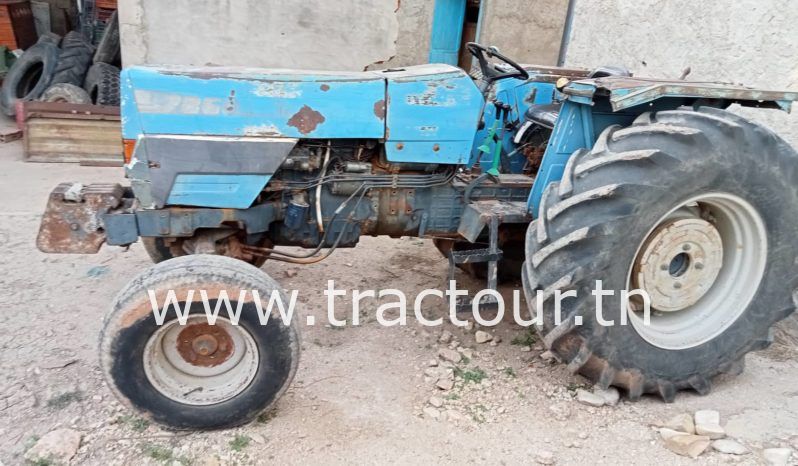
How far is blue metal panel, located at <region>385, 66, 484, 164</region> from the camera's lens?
2850 millimetres

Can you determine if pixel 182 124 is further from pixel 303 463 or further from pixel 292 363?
pixel 303 463

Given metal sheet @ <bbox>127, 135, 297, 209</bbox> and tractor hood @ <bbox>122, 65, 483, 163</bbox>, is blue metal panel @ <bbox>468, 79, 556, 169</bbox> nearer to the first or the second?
tractor hood @ <bbox>122, 65, 483, 163</bbox>

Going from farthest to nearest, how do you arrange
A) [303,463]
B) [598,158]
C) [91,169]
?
1. [91,169]
2. [598,158]
3. [303,463]

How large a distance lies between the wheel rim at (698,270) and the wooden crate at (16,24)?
33.1ft

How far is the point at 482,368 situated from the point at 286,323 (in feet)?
3.72

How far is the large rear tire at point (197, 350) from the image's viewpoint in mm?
2326

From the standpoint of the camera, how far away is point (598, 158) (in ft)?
8.46

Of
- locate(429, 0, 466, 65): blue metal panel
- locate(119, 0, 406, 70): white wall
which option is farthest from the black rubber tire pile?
locate(429, 0, 466, 65): blue metal panel

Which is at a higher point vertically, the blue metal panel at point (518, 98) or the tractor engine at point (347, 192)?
the blue metal panel at point (518, 98)

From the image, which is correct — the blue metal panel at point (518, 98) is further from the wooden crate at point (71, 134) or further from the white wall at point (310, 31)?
the wooden crate at point (71, 134)

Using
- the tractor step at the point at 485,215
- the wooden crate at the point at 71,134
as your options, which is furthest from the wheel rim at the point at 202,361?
the wooden crate at the point at 71,134

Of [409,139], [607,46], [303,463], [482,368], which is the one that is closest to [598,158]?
[409,139]

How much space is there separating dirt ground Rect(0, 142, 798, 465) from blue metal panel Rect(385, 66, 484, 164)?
105cm

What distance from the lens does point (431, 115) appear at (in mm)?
2898
